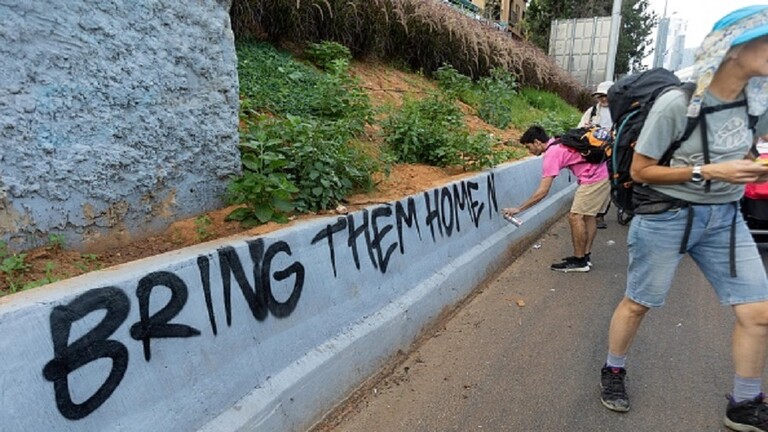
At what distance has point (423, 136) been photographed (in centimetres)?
507

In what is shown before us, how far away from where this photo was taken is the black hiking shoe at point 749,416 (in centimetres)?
242

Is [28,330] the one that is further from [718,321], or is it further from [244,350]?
[718,321]

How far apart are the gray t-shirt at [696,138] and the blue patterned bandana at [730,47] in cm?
4

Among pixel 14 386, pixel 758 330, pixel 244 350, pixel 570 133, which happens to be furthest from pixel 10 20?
pixel 570 133

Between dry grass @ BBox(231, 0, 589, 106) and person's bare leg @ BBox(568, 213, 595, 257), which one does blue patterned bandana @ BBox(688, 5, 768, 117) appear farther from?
dry grass @ BBox(231, 0, 589, 106)

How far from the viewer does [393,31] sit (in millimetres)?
7891

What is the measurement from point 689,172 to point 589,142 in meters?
2.58

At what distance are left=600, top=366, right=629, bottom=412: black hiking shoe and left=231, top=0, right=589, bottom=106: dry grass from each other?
4.71 meters

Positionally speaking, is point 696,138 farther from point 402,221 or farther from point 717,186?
point 402,221

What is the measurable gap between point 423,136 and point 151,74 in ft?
9.91

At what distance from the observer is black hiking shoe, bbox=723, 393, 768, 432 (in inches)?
95.4

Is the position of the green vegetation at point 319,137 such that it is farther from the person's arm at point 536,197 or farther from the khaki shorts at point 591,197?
the khaki shorts at point 591,197

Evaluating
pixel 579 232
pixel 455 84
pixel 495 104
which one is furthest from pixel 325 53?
pixel 495 104

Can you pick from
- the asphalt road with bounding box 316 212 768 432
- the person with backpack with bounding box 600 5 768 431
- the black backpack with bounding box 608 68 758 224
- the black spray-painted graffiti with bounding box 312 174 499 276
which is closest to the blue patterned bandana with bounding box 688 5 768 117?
the person with backpack with bounding box 600 5 768 431
